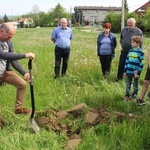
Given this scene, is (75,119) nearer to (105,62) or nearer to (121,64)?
(121,64)

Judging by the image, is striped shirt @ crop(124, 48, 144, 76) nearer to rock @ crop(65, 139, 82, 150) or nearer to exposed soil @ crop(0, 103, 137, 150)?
exposed soil @ crop(0, 103, 137, 150)

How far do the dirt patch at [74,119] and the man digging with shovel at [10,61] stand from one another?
0.46m

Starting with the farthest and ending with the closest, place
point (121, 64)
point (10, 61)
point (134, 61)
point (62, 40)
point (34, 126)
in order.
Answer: point (62, 40) < point (121, 64) < point (134, 61) < point (10, 61) < point (34, 126)

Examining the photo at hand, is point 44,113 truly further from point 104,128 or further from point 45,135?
point 104,128

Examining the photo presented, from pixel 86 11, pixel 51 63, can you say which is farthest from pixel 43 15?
pixel 51 63

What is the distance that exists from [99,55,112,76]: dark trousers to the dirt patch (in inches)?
120

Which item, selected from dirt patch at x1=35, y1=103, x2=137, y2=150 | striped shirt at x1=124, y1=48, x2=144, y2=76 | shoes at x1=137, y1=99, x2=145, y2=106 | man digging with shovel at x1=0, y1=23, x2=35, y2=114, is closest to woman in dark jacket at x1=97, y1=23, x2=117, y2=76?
striped shirt at x1=124, y1=48, x2=144, y2=76

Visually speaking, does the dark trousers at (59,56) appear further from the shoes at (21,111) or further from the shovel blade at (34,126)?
the shovel blade at (34,126)

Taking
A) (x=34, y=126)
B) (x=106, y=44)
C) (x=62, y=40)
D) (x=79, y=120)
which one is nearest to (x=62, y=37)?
(x=62, y=40)

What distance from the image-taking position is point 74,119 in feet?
16.8

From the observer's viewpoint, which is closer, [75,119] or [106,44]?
[75,119]

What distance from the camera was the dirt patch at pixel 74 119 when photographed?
4819 millimetres

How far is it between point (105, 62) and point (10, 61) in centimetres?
382

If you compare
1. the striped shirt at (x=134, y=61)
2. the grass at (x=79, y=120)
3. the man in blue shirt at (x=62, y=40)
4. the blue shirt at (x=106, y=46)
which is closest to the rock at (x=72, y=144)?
the grass at (x=79, y=120)
